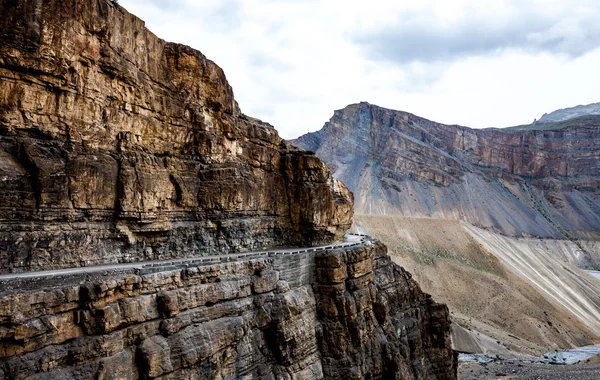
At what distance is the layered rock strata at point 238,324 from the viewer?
44.5ft

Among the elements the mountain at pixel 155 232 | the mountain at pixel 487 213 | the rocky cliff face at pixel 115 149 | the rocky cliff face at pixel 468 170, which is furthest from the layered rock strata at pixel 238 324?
the rocky cliff face at pixel 468 170

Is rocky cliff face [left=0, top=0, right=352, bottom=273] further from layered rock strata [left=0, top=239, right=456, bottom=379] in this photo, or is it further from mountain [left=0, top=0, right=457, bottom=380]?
layered rock strata [left=0, top=239, right=456, bottom=379]

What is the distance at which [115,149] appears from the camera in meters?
19.8

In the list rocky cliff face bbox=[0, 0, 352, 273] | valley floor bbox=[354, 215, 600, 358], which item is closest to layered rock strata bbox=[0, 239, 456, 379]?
rocky cliff face bbox=[0, 0, 352, 273]

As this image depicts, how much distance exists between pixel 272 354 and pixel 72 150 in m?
13.4

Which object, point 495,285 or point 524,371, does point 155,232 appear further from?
point 495,285

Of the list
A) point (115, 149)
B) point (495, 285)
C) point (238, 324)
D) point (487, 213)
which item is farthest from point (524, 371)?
point (487, 213)

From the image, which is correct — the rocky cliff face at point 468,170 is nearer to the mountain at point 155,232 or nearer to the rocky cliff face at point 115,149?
the mountain at point 155,232

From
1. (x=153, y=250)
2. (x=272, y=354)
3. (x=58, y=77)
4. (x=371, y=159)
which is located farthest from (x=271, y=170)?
(x=371, y=159)

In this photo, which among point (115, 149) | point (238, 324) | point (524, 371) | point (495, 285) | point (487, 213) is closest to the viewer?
point (238, 324)

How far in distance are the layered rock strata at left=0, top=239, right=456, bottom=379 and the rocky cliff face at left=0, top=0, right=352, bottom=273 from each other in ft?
11.3

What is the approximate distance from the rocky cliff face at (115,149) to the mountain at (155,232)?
0.07 metres

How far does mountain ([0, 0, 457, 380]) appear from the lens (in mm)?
14859

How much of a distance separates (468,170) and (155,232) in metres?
122
